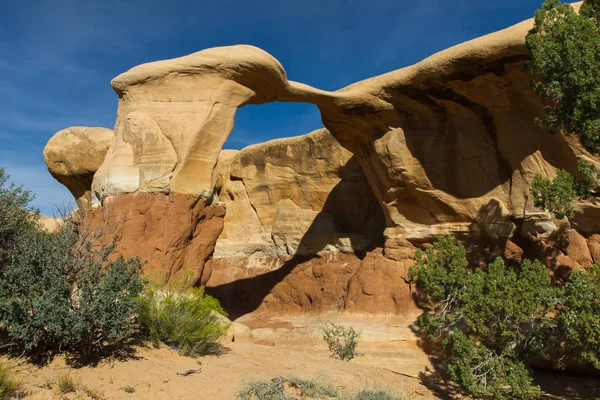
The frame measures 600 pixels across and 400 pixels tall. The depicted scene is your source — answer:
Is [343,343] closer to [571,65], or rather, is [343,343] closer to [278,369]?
[278,369]

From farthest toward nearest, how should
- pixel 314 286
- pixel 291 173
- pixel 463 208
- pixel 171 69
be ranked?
pixel 291 173
pixel 314 286
pixel 463 208
pixel 171 69

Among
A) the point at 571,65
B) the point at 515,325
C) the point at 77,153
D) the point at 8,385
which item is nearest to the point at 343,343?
the point at 515,325

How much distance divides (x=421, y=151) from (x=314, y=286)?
6031 mm

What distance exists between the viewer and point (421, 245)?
13.7 metres

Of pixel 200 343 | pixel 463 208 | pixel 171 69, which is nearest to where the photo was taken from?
pixel 200 343

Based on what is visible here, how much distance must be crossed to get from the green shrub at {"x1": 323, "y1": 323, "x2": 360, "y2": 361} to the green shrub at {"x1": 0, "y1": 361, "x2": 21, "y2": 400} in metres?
6.93

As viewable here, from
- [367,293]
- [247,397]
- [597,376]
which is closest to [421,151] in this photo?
[367,293]

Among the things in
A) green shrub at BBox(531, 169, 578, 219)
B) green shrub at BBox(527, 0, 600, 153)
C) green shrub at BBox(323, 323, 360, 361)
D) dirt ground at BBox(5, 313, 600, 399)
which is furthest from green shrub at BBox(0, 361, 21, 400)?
green shrub at BBox(527, 0, 600, 153)

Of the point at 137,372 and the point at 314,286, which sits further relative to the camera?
the point at 314,286

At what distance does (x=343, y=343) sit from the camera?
38.1ft

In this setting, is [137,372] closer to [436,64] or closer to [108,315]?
[108,315]

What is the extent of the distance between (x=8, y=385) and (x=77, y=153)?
1344cm

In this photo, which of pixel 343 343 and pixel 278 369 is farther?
pixel 343 343

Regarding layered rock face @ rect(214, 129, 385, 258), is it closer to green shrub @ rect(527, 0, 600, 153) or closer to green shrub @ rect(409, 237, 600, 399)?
green shrub @ rect(409, 237, 600, 399)
